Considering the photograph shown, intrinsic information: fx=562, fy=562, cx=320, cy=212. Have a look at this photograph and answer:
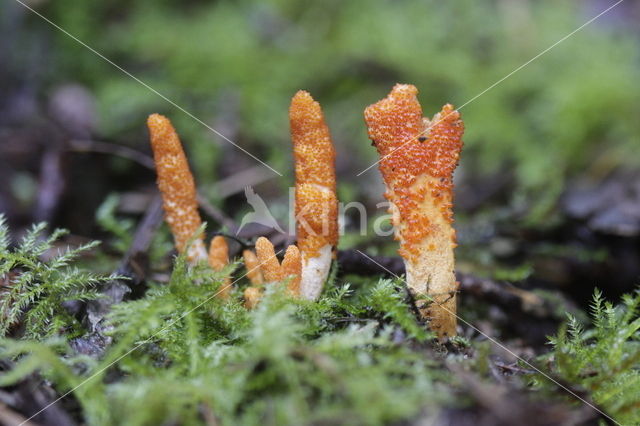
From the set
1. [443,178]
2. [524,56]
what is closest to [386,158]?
[443,178]

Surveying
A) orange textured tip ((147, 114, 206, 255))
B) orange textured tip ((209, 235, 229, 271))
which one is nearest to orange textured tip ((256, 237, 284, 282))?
orange textured tip ((209, 235, 229, 271))

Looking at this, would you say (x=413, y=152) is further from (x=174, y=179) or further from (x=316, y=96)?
(x=316, y=96)

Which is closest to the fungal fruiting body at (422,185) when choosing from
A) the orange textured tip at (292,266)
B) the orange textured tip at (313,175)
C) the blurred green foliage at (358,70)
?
the orange textured tip at (313,175)

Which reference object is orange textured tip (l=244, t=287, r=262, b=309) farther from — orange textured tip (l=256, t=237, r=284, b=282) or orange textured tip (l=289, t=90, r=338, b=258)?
orange textured tip (l=289, t=90, r=338, b=258)

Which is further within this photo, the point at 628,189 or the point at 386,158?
the point at 628,189

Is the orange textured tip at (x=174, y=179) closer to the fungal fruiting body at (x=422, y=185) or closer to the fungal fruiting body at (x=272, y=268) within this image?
the fungal fruiting body at (x=272, y=268)

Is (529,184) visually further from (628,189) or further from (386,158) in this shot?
(386,158)
